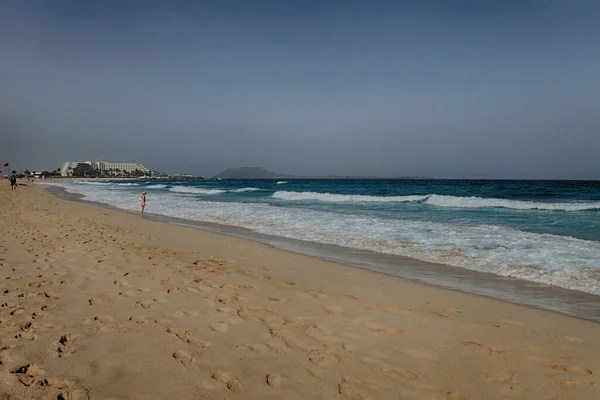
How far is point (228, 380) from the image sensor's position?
2836 millimetres

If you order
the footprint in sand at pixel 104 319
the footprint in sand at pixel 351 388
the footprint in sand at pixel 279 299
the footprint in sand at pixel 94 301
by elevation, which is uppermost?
the footprint in sand at pixel 104 319

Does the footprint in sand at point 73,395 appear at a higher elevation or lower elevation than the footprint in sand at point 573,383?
higher

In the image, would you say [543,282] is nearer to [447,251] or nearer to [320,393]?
[447,251]

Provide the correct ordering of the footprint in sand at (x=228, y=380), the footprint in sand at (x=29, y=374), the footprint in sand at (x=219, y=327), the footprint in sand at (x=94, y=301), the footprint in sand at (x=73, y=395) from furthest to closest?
the footprint in sand at (x=94, y=301)
the footprint in sand at (x=219, y=327)
the footprint in sand at (x=228, y=380)
the footprint in sand at (x=29, y=374)
the footprint in sand at (x=73, y=395)

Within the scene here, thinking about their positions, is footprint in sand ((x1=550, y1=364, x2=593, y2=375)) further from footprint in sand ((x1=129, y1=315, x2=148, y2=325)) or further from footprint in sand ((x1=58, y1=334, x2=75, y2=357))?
footprint in sand ((x1=58, y1=334, x2=75, y2=357))

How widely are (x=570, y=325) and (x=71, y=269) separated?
713cm

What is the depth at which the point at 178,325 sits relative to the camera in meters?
3.85

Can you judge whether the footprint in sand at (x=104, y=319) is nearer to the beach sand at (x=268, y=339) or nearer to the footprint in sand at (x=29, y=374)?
the beach sand at (x=268, y=339)

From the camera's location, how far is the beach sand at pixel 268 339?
281 centimetres

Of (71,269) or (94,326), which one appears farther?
(71,269)

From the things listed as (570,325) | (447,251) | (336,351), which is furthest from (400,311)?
(447,251)

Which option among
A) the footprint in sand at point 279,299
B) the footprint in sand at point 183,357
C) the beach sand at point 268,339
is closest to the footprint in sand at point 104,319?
the beach sand at point 268,339

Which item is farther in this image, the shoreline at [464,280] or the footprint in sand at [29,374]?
the shoreline at [464,280]

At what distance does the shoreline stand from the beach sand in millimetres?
489
